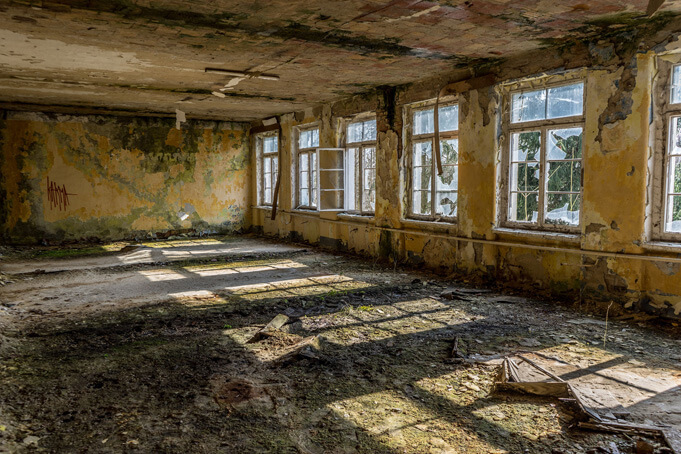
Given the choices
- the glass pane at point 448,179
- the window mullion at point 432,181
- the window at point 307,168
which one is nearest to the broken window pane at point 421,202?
the window mullion at point 432,181

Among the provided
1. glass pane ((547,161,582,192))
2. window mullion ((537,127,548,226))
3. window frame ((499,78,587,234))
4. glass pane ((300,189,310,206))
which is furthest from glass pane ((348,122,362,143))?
glass pane ((547,161,582,192))

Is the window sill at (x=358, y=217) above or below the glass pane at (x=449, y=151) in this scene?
below

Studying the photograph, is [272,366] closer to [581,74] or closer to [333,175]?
[581,74]

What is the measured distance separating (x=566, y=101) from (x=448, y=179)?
75.5 inches

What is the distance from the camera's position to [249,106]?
9.39 m

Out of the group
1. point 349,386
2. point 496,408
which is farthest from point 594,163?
point 349,386

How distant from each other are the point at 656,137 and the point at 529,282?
77.6 inches

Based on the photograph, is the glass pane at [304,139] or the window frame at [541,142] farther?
the glass pane at [304,139]

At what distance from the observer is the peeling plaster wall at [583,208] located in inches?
176

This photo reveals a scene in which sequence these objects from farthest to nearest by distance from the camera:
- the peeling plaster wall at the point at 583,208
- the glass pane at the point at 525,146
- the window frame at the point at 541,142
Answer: the glass pane at the point at 525,146, the window frame at the point at 541,142, the peeling plaster wall at the point at 583,208

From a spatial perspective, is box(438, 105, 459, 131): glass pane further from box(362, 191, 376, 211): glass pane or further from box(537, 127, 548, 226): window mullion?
box(362, 191, 376, 211): glass pane

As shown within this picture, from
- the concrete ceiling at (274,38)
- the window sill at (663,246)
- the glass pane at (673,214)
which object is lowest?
the window sill at (663,246)

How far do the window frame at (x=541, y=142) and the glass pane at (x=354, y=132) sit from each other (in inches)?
124

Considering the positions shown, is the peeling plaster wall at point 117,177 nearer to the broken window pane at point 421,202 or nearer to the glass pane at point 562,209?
the broken window pane at point 421,202
